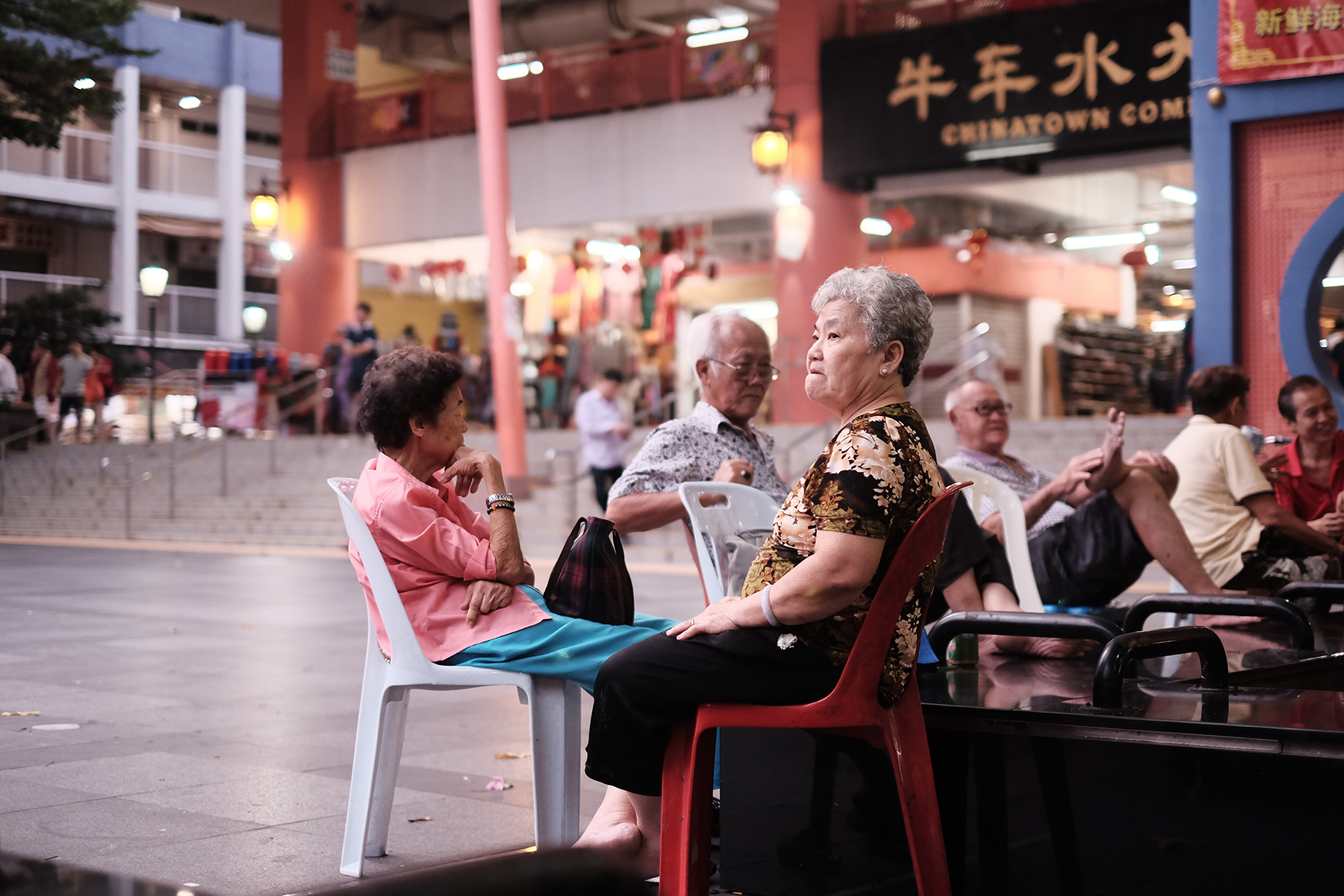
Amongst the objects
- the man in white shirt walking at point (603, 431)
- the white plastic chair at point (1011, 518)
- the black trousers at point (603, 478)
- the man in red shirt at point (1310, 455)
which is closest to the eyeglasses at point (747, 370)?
the white plastic chair at point (1011, 518)

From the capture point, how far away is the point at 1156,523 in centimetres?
403

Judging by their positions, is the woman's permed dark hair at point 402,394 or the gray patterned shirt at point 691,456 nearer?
the woman's permed dark hair at point 402,394

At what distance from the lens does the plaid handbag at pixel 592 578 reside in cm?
297

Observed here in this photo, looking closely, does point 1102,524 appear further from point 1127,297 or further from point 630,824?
point 1127,297

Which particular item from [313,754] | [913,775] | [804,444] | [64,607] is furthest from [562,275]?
[913,775]

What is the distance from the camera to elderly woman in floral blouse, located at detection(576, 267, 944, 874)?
228cm

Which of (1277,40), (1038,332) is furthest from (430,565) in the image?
(1038,332)

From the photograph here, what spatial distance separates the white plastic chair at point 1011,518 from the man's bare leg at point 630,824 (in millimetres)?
1653

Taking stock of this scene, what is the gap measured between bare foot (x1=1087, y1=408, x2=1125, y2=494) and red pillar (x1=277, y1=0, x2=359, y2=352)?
18309 millimetres

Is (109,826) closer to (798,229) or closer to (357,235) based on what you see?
(798,229)

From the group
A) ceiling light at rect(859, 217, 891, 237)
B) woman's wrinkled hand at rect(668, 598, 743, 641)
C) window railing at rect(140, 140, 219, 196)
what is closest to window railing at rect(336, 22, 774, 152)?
Answer: ceiling light at rect(859, 217, 891, 237)

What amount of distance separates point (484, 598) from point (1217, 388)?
9.58ft

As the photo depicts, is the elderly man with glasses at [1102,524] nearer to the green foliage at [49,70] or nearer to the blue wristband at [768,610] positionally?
the blue wristband at [768,610]

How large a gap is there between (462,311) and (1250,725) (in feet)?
82.2
